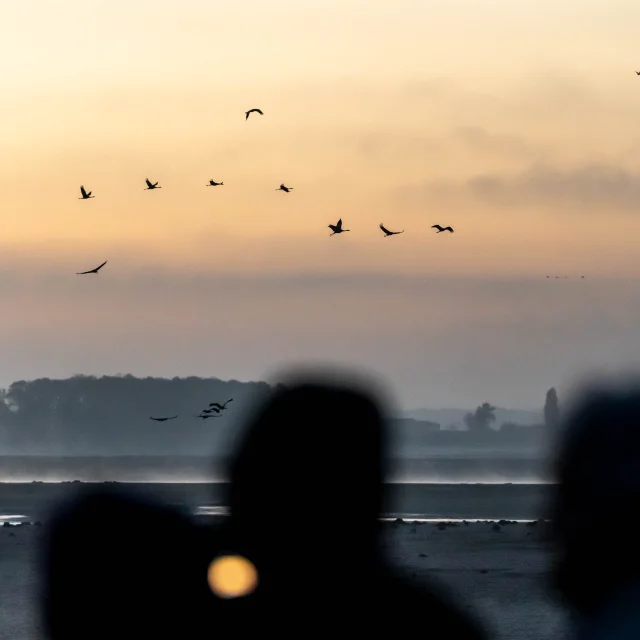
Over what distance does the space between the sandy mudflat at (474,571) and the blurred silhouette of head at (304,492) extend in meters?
33.0

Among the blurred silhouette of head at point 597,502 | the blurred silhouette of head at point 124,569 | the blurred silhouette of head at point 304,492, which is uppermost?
the blurred silhouette of head at point 304,492

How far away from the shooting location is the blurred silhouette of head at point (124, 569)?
4.68m

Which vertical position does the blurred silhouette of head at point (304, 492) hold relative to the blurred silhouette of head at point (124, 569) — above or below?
above

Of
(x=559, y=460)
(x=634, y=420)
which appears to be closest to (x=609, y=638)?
(x=634, y=420)

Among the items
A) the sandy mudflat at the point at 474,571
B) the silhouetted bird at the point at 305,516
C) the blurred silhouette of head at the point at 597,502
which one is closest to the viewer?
the silhouetted bird at the point at 305,516

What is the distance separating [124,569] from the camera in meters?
4.82

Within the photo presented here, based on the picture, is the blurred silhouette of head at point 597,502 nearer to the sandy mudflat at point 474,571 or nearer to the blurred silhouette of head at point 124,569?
the blurred silhouette of head at point 124,569

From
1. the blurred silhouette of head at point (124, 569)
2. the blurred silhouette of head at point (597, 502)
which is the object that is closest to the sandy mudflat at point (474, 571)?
the blurred silhouette of head at point (597, 502)

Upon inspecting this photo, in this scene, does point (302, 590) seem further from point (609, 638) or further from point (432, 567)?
point (432, 567)

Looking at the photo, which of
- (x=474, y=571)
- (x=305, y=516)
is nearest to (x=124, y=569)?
(x=305, y=516)

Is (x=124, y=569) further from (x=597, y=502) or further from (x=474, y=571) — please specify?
(x=474, y=571)

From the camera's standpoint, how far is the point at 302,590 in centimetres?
465

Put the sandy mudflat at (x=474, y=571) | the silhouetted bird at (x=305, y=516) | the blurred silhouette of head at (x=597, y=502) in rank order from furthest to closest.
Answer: the sandy mudflat at (x=474, y=571), the blurred silhouette of head at (x=597, y=502), the silhouetted bird at (x=305, y=516)

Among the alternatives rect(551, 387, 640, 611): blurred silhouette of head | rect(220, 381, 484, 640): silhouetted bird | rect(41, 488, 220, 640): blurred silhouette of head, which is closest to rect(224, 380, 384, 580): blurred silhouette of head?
rect(220, 381, 484, 640): silhouetted bird
